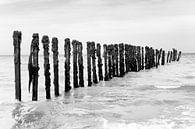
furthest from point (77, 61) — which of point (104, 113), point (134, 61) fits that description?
point (134, 61)

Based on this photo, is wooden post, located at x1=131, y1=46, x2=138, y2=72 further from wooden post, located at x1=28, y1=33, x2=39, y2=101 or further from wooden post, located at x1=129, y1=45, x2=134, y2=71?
wooden post, located at x1=28, y1=33, x2=39, y2=101

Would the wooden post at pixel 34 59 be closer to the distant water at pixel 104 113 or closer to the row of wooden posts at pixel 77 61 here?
the row of wooden posts at pixel 77 61

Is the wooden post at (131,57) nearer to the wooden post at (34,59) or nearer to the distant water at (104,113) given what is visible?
the distant water at (104,113)

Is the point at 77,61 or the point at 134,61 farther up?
the point at 77,61

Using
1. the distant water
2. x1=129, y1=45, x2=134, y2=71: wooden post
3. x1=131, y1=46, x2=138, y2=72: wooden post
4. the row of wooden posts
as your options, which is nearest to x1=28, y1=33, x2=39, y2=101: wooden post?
the row of wooden posts

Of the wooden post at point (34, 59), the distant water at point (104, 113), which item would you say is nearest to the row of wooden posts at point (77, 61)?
the wooden post at point (34, 59)

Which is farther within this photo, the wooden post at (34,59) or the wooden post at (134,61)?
the wooden post at (134,61)

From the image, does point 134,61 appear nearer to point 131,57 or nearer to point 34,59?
point 131,57

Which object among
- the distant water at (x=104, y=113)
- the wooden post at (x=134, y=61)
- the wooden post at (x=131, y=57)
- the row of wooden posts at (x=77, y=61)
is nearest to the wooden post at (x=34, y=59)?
the row of wooden posts at (x=77, y=61)

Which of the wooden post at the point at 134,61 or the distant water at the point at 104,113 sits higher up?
the wooden post at the point at 134,61

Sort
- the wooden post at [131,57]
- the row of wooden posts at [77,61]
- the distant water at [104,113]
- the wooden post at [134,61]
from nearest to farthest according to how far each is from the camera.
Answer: the distant water at [104,113] < the row of wooden posts at [77,61] < the wooden post at [131,57] < the wooden post at [134,61]

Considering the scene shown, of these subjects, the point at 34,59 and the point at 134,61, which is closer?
the point at 34,59

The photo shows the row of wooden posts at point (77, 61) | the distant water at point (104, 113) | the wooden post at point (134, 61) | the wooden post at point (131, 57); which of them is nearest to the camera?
the distant water at point (104, 113)

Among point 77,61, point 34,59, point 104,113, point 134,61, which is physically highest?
point 34,59
